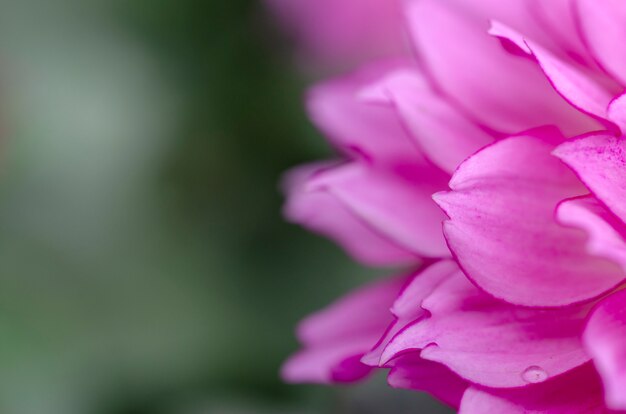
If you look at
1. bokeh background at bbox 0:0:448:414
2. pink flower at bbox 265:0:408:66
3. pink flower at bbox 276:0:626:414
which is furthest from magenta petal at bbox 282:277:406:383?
pink flower at bbox 265:0:408:66

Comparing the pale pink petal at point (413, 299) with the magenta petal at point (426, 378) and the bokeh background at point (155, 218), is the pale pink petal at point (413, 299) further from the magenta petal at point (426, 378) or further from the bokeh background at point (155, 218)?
the bokeh background at point (155, 218)

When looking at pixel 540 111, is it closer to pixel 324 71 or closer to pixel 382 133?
pixel 382 133

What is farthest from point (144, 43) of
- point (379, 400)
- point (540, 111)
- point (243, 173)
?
point (540, 111)

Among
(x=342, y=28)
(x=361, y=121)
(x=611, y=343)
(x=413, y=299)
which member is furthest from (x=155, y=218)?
(x=611, y=343)

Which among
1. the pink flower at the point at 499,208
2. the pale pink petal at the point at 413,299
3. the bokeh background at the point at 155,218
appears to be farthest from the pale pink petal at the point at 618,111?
the bokeh background at the point at 155,218

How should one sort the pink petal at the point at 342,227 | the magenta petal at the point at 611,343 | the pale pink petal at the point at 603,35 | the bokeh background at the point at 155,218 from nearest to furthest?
the magenta petal at the point at 611,343 → the pale pink petal at the point at 603,35 → the pink petal at the point at 342,227 → the bokeh background at the point at 155,218

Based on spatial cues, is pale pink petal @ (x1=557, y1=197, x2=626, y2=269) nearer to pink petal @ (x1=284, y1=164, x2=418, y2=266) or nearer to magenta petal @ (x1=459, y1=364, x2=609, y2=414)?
magenta petal @ (x1=459, y1=364, x2=609, y2=414)

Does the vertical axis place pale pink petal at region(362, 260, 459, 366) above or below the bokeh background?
below
